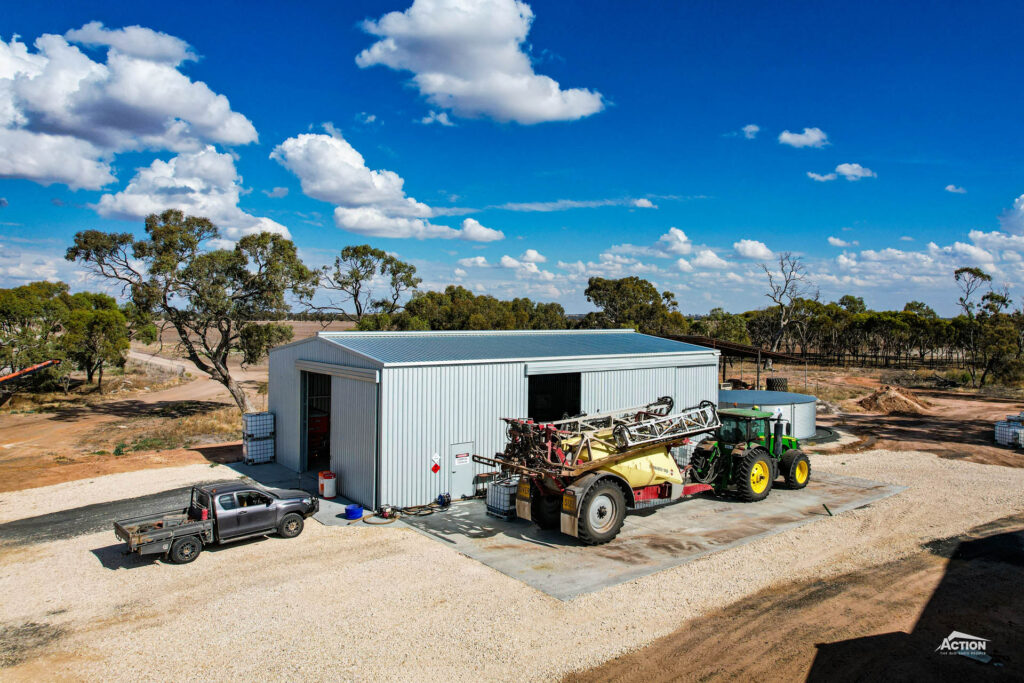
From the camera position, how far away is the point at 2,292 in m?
41.9

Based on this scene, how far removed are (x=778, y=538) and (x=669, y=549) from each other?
8.71ft

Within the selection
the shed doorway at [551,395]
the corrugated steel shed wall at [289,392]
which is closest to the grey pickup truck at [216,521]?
the corrugated steel shed wall at [289,392]

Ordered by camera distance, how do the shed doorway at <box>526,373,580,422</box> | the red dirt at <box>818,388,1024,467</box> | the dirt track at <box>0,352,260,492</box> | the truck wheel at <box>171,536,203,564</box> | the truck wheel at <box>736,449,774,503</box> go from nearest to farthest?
the truck wheel at <box>171,536,203,564</box>
the truck wheel at <box>736,449,774,503</box>
the dirt track at <box>0,352,260,492</box>
the red dirt at <box>818,388,1024,467</box>
the shed doorway at <box>526,373,580,422</box>

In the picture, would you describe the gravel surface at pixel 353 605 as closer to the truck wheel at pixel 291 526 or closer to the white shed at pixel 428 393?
the truck wheel at pixel 291 526

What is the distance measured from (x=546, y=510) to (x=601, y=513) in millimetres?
1228

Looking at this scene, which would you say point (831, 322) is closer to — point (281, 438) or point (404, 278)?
point (404, 278)

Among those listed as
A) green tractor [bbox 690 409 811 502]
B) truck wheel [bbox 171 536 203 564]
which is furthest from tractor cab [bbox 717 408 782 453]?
truck wheel [bbox 171 536 203 564]

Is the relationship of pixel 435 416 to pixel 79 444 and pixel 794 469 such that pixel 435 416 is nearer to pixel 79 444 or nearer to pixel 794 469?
pixel 794 469

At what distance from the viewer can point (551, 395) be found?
2497 centimetres

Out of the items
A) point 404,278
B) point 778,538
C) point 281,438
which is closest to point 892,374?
point 404,278

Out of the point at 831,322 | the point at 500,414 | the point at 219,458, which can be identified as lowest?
the point at 219,458

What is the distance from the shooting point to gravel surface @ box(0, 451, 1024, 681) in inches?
325

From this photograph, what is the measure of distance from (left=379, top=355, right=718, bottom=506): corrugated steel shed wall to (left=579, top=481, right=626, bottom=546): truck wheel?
339 cm

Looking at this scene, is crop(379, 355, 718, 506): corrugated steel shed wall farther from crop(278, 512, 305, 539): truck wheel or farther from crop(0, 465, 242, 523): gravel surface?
crop(0, 465, 242, 523): gravel surface
